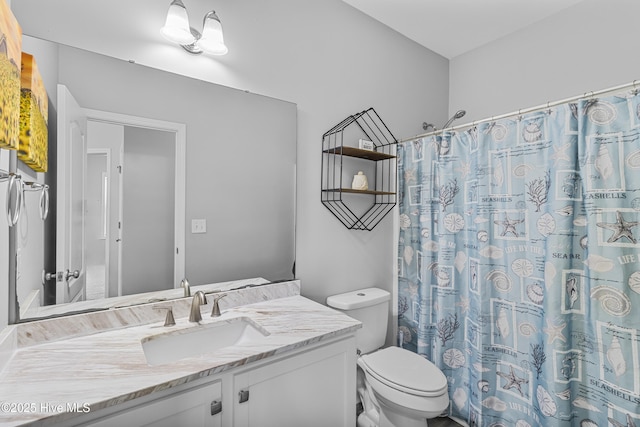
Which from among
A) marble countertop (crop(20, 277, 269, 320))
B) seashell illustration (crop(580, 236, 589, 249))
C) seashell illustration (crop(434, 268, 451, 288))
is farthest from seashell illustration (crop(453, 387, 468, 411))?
marble countertop (crop(20, 277, 269, 320))

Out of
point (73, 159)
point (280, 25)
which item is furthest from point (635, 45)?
point (73, 159)

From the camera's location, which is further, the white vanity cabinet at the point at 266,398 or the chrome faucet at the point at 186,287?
the chrome faucet at the point at 186,287

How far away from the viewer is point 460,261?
1.87 meters

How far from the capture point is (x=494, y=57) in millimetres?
2355

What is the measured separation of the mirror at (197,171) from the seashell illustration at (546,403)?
1399mm

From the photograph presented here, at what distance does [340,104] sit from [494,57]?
1.41 m

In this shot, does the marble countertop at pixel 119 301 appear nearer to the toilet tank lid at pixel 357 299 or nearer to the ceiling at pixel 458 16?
the toilet tank lid at pixel 357 299

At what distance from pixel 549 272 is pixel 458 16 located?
1774 millimetres

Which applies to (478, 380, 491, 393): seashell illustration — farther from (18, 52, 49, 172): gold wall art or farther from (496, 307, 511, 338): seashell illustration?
(18, 52, 49, 172): gold wall art


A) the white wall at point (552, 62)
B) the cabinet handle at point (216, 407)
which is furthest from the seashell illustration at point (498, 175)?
the cabinet handle at point (216, 407)

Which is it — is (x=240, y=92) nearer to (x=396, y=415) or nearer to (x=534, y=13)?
(x=396, y=415)

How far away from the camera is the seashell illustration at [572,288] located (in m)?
1.41

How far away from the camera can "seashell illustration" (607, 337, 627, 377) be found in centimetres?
127

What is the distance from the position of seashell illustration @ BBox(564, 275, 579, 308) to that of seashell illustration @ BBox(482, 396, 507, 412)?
2.28ft
